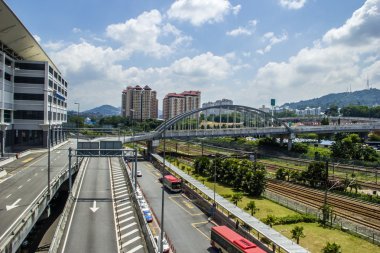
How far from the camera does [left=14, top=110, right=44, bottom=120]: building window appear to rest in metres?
81.4

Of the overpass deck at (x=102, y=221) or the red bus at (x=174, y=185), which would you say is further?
the red bus at (x=174, y=185)

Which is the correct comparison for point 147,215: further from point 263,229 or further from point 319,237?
point 319,237

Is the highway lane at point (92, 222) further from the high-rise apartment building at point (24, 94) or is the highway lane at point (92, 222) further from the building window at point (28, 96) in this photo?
the building window at point (28, 96)

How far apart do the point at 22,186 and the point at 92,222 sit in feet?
49.8

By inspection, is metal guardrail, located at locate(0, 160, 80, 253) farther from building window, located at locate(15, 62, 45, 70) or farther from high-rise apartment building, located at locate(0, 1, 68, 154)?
building window, located at locate(15, 62, 45, 70)

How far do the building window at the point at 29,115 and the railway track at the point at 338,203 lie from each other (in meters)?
57.7

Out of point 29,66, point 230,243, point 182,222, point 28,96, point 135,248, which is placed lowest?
point 182,222

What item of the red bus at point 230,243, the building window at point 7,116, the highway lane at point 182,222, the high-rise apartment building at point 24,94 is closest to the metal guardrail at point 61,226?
the highway lane at point 182,222

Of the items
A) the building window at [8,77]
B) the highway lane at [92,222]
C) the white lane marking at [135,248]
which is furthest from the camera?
the building window at [8,77]

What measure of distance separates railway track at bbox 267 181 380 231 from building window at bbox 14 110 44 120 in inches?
2271

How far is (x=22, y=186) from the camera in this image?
44812 mm

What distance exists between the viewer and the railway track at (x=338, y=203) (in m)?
44.9

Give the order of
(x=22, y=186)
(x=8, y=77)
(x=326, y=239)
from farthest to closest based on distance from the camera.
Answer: (x=8, y=77) → (x=22, y=186) → (x=326, y=239)

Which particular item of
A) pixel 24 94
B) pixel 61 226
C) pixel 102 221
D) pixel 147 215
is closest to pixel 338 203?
pixel 147 215
